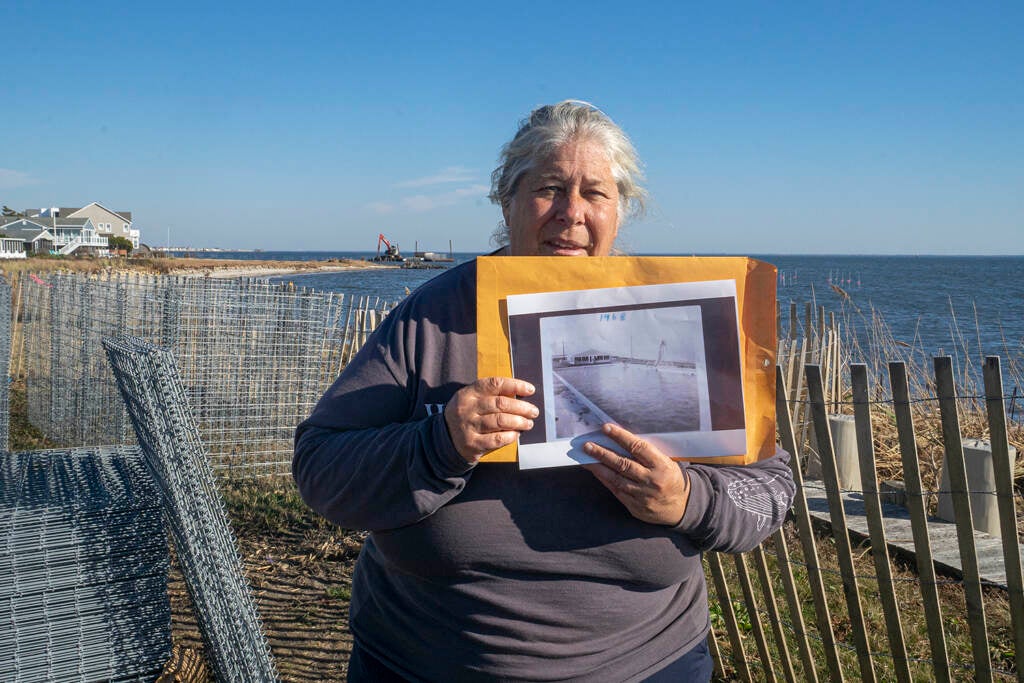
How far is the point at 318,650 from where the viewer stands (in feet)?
13.4

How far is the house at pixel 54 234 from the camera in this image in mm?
73312

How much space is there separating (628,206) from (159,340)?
635cm

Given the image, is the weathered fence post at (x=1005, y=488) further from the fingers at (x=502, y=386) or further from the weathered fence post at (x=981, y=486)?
the weathered fence post at (x=981, y=486)

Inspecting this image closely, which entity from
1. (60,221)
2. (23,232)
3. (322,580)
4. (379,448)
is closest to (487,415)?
(379,448)

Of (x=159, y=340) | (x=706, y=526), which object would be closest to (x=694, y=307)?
(x=706, y=526)

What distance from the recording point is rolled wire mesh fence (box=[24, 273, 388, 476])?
23.7 feet

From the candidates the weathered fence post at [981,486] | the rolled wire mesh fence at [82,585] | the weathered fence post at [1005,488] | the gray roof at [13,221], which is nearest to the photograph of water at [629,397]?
the weathered fence post at [1005,488]

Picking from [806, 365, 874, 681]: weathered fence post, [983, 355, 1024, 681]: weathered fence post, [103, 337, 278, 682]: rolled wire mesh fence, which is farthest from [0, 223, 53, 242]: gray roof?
[983, 355, 1024, 681]: weathered fence post

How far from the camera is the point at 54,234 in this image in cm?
8012

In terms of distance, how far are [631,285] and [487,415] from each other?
15.0 inches

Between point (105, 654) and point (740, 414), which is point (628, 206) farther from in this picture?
point (105, 654)

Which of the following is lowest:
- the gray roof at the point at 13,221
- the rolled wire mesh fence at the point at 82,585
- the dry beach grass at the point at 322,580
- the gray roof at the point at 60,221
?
the dry beach grass at the point at 322,580

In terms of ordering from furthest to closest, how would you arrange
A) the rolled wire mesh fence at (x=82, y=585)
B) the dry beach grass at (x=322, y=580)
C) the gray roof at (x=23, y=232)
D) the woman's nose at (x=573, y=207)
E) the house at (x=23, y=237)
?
1. the gray roof at (x=23, y=232)
2. the house at (x=23, y=237)
3. the dry beach grass at (x=322, y=580)
4. the rolled wire mesh fence at (x=82, y=585)
5. the woman's nose at (x=573, y=207)

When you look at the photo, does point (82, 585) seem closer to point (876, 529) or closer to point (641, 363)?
point (641, 363)
